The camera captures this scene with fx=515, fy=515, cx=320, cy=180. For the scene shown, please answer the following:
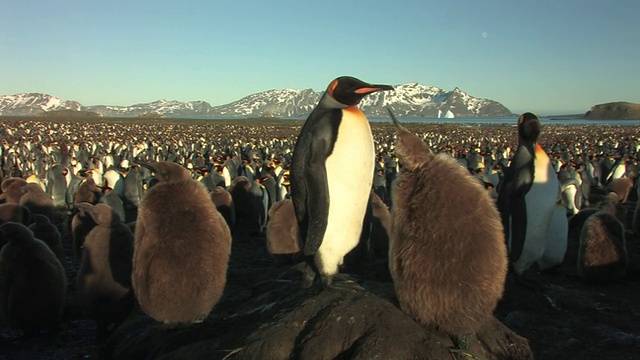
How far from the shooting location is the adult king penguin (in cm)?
362

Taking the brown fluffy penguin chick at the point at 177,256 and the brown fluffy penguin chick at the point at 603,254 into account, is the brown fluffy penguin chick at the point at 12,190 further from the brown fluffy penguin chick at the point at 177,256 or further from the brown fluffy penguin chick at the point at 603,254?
the brown fluffy penguin chick at the point at 603,254

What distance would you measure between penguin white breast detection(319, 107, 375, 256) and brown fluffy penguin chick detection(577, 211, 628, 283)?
3.75 m

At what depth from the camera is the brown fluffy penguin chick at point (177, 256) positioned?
11.6ft

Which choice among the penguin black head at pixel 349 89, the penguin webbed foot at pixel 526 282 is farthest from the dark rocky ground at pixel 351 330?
the penguin black head at pixel 349 89

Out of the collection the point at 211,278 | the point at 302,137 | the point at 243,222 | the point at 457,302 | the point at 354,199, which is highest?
the point at 302,137

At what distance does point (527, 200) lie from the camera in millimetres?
5219

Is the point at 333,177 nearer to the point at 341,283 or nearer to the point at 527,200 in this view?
the point at 341,283

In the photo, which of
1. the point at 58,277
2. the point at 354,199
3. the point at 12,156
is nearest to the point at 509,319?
the point at 354,199

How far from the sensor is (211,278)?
11.9 feet

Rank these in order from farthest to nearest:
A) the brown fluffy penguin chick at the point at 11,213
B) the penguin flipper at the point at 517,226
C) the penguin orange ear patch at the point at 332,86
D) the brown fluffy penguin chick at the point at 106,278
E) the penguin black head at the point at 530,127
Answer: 1. the brown fluffy penguin chick at the point at 11,213
2. the penguin black head at the point at 530,127
3. the penguin flipper at the point at 517,226
4. the brown fluffy penguin chick at the point at 106,278
5. the penguin orange ear patch at the point at 332,86

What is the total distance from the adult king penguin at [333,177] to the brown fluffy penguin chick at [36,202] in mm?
7902

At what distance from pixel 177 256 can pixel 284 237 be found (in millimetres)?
3254

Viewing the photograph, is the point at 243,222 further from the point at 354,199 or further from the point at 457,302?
the point at 457,302

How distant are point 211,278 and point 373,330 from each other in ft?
4.81
